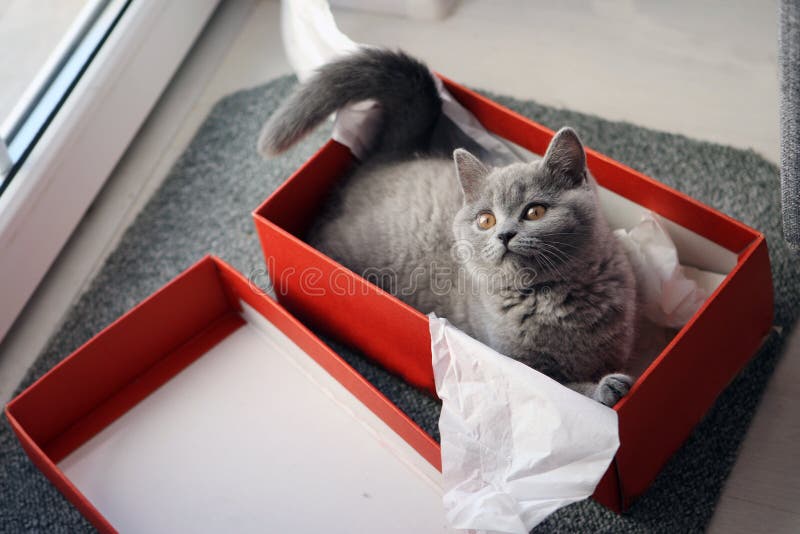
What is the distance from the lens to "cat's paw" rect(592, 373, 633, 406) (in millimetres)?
1115

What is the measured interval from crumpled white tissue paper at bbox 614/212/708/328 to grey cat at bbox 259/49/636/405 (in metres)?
0.13

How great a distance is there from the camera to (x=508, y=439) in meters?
1.15

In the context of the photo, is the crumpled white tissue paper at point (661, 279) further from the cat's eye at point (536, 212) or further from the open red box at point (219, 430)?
the open red box at point (219, 430)

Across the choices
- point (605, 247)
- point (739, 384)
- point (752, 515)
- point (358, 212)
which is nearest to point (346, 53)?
point (358, 212)

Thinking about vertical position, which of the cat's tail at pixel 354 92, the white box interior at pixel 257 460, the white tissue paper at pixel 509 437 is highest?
the cat's tail at pixel 354 92

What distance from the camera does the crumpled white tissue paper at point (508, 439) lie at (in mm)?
1076

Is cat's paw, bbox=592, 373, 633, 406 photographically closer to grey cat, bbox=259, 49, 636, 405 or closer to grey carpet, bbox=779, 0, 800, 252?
grey cat, bbox=259, 49, 636, 405

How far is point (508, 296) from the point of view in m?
1.25

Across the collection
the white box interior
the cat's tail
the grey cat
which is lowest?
the white box interior

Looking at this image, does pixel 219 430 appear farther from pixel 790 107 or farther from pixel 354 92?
pixel 790 107

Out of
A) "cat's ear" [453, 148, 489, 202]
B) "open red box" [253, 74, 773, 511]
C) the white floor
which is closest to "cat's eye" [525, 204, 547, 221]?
"cat's ear" [453, 148, 489, 202]

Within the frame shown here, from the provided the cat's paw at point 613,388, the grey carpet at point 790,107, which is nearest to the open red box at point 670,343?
the cat's paw at point 613,388

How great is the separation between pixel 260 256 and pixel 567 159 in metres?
0.73

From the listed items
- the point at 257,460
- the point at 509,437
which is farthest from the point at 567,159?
the point at 257,460
